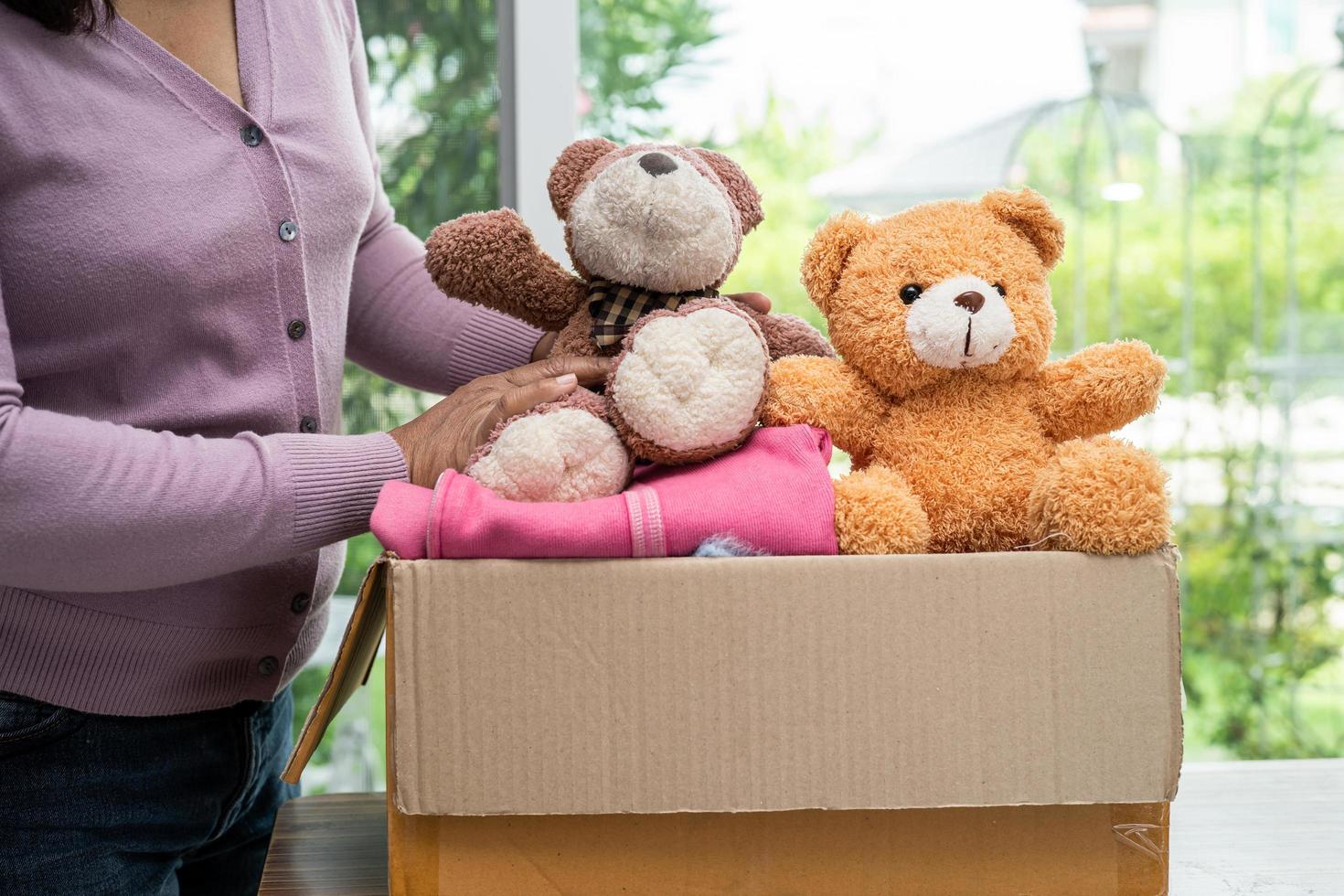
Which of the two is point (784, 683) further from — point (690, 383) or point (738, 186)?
point (738, 186)

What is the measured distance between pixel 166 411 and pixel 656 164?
1.08ft

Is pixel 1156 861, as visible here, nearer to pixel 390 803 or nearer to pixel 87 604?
pixel 390 803

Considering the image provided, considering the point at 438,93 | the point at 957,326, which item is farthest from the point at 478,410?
the point at 438,93

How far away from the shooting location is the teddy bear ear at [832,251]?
0.63m

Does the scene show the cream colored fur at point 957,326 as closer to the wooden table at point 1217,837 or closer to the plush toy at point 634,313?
the plush toy at point 634,313

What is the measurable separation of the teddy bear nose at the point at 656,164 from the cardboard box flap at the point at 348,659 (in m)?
0.25

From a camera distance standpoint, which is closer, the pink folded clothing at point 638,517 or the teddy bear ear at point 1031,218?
the pink folded clothing at point 638,517

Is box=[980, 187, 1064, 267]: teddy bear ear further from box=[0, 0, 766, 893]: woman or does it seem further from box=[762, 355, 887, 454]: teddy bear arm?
box=[0, 0, 766, 893]: woman

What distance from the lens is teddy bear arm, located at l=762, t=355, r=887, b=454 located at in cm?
60

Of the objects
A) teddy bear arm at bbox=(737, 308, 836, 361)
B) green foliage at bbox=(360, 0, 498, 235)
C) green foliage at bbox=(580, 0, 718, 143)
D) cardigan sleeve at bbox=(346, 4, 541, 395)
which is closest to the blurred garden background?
green foliage at bbox=(580, 0, 718, 143)

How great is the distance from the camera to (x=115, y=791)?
2.10 feet

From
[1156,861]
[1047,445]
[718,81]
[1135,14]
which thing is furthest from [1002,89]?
[1156,861]

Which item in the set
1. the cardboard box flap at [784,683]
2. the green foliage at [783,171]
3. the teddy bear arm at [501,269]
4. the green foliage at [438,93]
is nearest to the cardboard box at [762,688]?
the cardboard box flap at [784,683]

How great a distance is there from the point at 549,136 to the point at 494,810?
938mm
